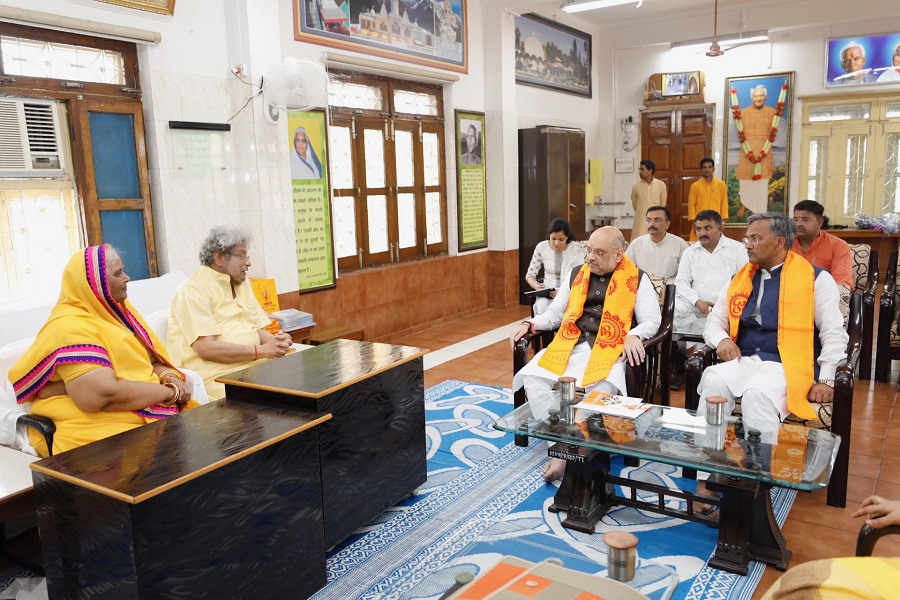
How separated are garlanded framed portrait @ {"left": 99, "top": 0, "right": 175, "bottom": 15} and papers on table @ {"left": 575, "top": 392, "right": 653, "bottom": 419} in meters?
3.58

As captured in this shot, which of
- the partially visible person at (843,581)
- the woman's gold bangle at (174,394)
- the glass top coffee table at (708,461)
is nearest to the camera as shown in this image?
the partially visible person at (843,581)

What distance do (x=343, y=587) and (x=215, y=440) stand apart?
77 cm

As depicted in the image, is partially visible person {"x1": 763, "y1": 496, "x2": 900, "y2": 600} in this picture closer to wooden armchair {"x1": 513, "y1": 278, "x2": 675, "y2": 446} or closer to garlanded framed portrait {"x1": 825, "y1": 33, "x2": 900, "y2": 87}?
wooden armchair {"x1": 513, "y1": 278, "x2": 675, "y2": 446}

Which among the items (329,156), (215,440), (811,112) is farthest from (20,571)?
(811,112)

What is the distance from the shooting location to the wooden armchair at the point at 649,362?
11.7 feet

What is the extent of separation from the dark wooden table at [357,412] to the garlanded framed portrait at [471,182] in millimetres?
4353

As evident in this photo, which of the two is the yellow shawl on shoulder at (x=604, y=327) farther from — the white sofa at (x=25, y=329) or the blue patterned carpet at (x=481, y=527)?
the white sofa at (x=25, y=329)

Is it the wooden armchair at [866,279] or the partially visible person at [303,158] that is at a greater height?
the partially visible person at [303,158]

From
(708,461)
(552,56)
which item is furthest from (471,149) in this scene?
(708,461)

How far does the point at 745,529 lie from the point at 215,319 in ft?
8.42

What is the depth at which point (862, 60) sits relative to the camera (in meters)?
8.55

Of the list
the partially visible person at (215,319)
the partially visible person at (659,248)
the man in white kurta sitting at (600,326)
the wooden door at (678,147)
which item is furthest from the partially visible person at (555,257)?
the wooden door at (678,147)

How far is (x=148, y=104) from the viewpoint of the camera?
4426 mm

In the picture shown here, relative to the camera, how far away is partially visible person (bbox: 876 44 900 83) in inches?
330
